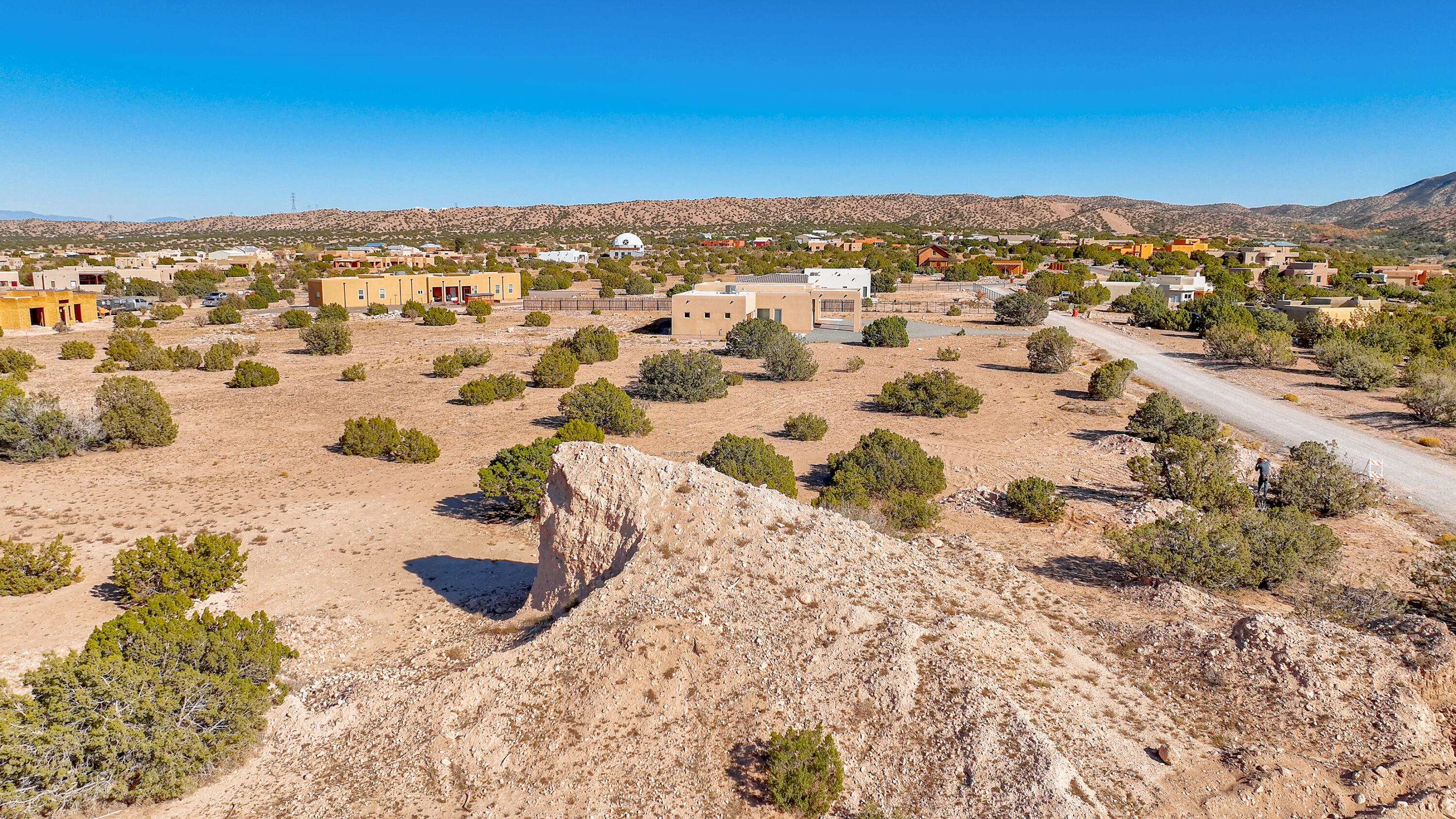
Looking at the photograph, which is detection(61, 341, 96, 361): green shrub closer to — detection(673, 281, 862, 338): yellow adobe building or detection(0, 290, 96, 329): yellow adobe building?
detection(0, 290, 96, 329): yellow adobe building

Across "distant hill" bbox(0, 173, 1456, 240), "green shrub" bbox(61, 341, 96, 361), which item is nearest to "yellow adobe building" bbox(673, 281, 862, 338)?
"green shrub" bbox(61, 341, 96, 361)

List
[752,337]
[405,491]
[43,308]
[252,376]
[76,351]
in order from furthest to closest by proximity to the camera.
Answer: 1. [43,308]
2. [752,337]
3. [76,351]
4. [252,376]
5. [405,491]

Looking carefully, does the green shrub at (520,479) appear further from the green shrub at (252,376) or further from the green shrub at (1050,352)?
the green shrub at (1050,352)

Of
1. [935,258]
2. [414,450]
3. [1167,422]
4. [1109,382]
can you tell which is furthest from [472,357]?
[935,258]

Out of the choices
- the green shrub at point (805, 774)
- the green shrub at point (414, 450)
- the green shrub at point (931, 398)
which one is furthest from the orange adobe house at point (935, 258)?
the green shrub at point (805, 774)

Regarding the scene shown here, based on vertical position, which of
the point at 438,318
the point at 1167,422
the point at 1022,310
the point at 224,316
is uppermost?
the point at 1022,310

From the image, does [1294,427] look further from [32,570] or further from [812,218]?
[812,218]
